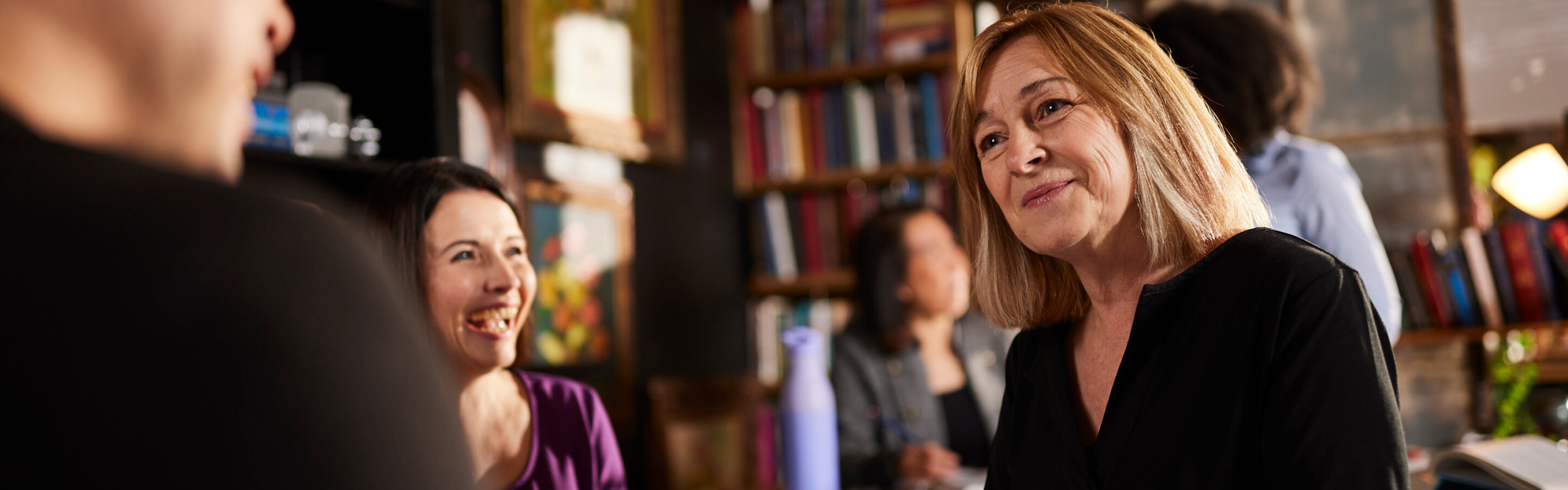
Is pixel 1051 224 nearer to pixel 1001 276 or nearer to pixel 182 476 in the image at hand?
pixel 1001 276

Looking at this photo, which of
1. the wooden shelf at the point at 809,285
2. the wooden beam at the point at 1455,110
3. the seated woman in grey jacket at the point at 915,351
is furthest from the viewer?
the wooden shelf at the point at 809,285

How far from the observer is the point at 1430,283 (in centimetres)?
279

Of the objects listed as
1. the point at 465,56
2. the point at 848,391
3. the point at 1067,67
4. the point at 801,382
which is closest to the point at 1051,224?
the point at 1067,67

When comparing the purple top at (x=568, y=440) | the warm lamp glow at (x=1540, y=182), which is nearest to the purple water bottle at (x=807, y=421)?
→ the purple top at (x=568, y=440)

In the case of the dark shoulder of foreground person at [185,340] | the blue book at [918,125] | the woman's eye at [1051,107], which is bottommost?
the dark shoulder of foreground person at [185,340]

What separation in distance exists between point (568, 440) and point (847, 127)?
238 centimetres

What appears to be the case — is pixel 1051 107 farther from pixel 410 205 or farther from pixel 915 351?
pixel 915 351

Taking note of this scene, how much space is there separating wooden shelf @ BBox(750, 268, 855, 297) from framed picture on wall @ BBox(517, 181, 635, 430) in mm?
539

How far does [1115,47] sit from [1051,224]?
19 centimetres

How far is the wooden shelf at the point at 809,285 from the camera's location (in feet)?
10.9

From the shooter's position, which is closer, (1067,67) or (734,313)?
(1067,67)

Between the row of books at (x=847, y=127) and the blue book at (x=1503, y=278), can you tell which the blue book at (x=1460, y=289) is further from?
the row of books at (x=847, y=127)

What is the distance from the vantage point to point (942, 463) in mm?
1933

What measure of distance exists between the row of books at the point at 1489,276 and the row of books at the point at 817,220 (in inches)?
55.8
